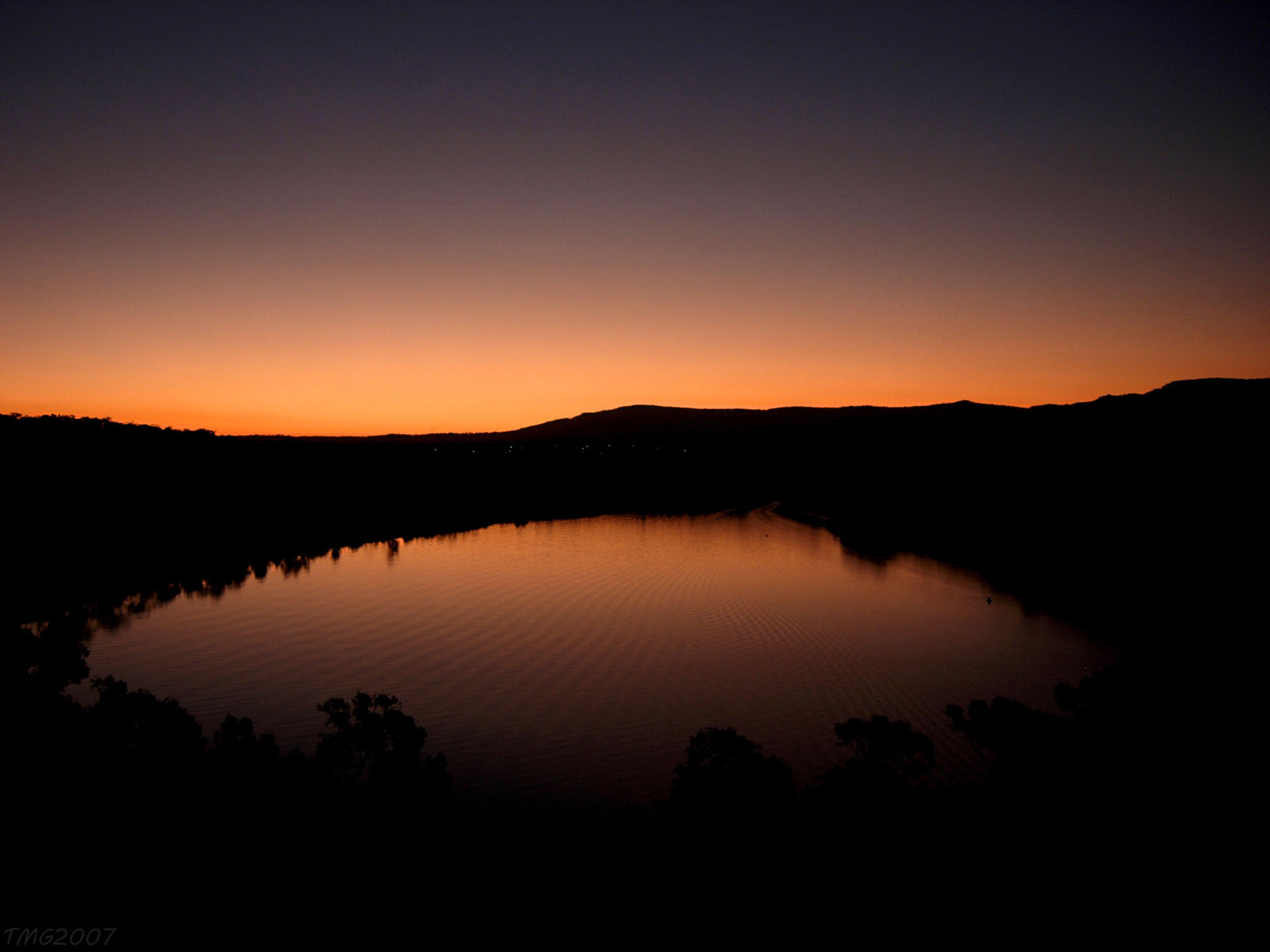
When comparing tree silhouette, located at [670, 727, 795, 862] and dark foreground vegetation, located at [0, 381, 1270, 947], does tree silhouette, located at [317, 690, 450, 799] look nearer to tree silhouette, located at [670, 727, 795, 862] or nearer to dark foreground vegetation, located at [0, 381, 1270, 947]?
dark foreground vegetation, located at [0, 381, 1270, 947]

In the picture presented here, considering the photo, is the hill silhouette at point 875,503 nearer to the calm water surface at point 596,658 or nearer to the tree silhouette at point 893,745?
the calm water surface at point 596,658

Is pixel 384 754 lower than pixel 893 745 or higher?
lower

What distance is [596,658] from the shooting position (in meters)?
24.2

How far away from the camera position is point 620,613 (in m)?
31.7

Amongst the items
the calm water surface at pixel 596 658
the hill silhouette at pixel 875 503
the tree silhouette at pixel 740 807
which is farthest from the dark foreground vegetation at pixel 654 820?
the hill silhouette at pixel 875 503

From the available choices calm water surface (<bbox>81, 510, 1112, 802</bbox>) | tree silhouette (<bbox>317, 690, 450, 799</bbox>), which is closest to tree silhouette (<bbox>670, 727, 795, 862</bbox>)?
calm water surface (<bbox>81, 510, 1112, 802</bbox>)

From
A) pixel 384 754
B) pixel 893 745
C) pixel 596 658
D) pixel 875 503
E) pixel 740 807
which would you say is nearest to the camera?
pixel 740 807

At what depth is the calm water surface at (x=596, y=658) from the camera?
54.6 ft

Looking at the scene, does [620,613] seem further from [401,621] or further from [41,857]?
[41,857]

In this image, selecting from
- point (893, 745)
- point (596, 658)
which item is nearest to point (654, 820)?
point (893, 745)

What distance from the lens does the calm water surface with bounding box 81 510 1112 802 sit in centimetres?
1666

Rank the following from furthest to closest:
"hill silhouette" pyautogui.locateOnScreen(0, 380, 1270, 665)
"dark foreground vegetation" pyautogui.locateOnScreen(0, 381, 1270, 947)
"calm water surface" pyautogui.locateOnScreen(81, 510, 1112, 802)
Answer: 1. "hill silhouette" pyautogui.locateOnScreen(0, 380, 1270, 665)
2. "calm water surface" pyautogui.locateOnScreen(81, 510, 1112, 802)
3. "dark foreground vegetation" pyautogui.locateOnScreen(0, 381, 1270, 947)

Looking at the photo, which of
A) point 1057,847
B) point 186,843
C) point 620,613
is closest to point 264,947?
point 186,843

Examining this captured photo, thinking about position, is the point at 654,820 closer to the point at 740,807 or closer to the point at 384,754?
the point at 740,807
